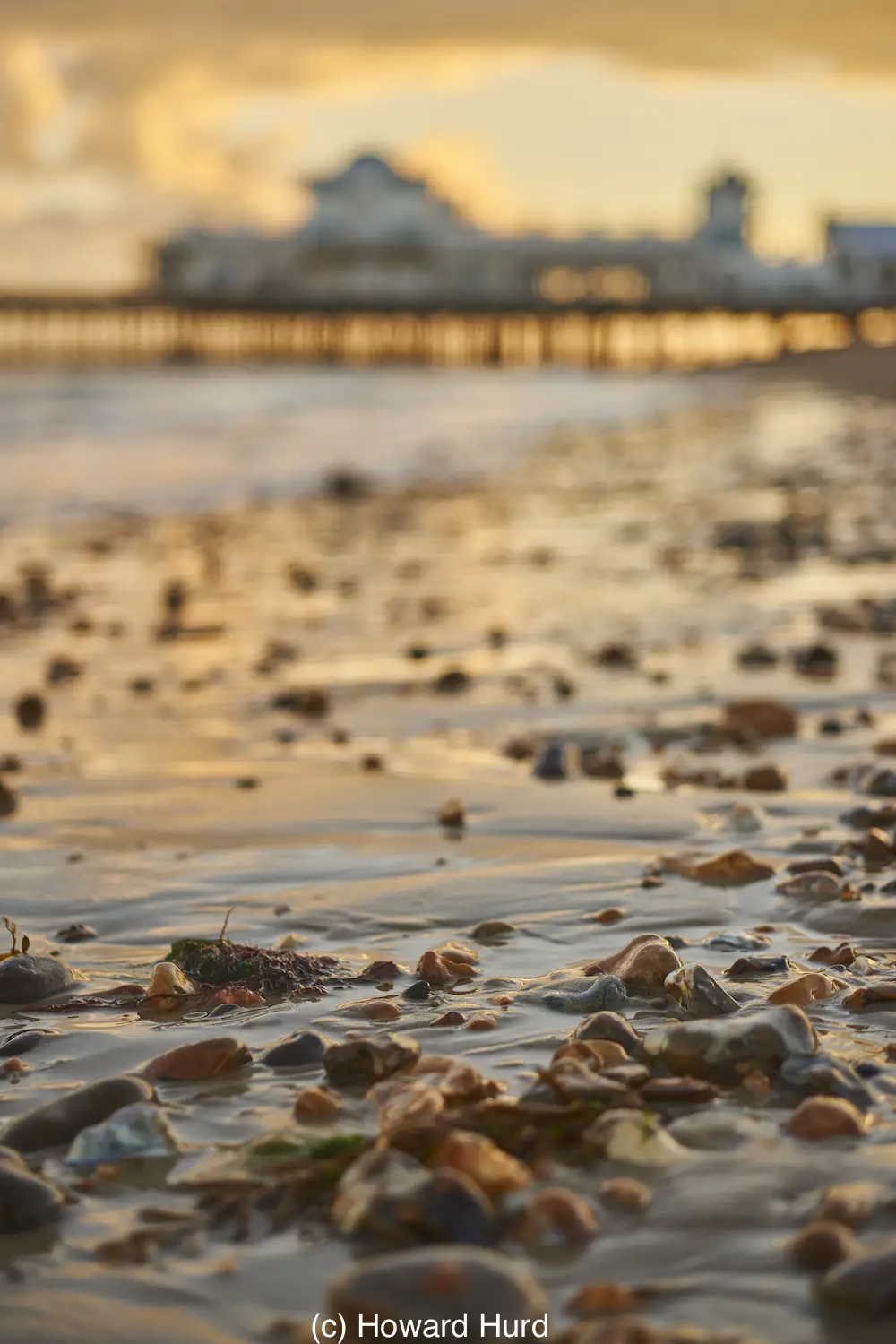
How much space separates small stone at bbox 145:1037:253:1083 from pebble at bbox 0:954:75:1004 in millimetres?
440

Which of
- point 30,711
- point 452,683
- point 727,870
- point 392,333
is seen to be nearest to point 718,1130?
point 727,870

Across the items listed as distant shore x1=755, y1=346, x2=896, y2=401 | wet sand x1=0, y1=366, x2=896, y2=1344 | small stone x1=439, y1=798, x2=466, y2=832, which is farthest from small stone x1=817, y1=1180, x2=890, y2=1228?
distant shore x1=755, y1=346, x2=896, y2=401

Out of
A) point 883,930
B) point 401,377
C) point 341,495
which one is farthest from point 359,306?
point 883,930

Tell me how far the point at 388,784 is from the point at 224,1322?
2684mm

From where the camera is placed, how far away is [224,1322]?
1.65m

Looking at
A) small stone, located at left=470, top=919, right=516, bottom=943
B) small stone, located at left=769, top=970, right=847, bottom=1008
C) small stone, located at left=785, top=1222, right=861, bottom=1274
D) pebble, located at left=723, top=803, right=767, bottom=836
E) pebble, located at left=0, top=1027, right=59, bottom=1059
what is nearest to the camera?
small stone, located at left=785, top=1222, right=861, bottom=1274

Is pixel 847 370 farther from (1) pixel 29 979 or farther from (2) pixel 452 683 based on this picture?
(1) pixel 29 979

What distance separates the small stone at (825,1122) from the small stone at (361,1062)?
0.54m

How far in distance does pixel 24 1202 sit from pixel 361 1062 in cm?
54

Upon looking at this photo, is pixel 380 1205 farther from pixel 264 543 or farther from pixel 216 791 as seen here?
pixel 264 543

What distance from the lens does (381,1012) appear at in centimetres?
253

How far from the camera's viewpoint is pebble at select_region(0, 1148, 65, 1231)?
1.85m

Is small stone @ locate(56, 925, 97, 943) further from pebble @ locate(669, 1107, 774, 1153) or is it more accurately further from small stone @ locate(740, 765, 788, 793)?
small stone @ locate(740, 765, 788, 793)

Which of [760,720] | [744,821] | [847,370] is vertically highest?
[847,370]
